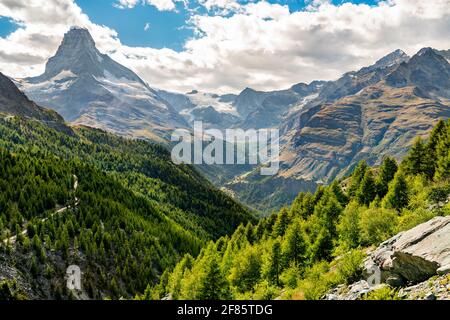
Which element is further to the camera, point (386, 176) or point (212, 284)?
point (386, 176)

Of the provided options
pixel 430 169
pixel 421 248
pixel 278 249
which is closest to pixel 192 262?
pixel 278 249

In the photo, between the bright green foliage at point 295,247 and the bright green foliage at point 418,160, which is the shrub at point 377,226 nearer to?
the bright green foliage at point 295,247

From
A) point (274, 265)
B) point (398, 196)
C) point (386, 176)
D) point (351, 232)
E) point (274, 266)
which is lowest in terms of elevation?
point (274, 266)

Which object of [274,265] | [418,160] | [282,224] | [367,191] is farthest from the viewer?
[282,224]

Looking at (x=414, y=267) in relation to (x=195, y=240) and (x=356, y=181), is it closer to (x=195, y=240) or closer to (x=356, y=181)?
(x=356, y=181)

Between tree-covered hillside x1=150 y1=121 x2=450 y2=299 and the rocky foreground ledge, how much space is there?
339 centimetres

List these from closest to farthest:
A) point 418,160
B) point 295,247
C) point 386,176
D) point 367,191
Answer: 1. point 295,247
2. point 418,160
3. point 367,191
4. point 386,176

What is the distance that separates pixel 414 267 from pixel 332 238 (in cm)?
3932

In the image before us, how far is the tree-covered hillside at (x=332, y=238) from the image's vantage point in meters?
50.5

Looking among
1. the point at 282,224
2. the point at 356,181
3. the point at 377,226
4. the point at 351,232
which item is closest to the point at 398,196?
the point at 351,232

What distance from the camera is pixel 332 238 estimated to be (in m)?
72.5

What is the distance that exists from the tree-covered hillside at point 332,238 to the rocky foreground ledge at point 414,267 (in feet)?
11.1

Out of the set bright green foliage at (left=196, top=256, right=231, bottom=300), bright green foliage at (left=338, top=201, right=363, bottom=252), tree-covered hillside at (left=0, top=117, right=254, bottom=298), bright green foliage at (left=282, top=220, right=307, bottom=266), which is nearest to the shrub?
bright green foliage at (left=338, top=201, right=363, bottom=252)

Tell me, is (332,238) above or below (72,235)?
above
